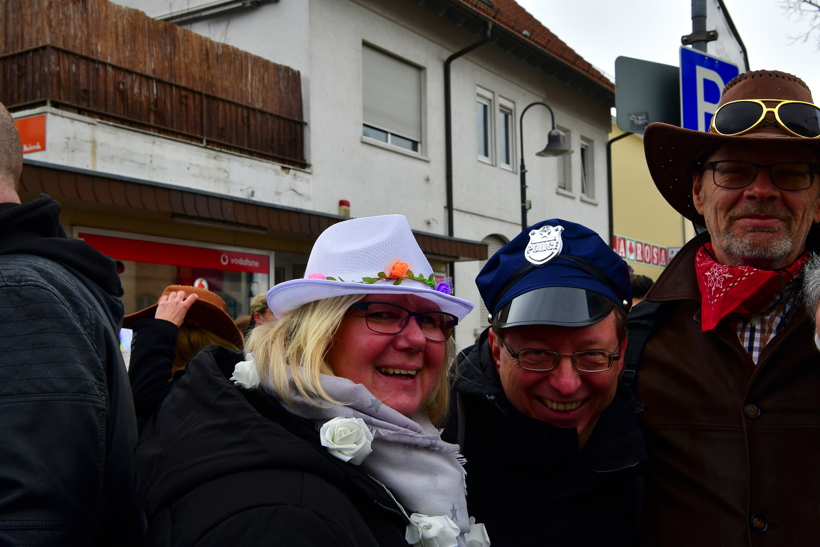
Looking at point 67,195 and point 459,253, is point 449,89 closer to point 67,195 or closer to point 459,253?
point 459,253

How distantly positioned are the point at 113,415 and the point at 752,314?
192cm

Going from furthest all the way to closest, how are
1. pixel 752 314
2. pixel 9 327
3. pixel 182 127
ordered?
pixel 182 127 → pixel 752 314 → pixel 9 327

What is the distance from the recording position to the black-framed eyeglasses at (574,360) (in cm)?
230

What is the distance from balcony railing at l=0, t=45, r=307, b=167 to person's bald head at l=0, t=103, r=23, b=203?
6.45m

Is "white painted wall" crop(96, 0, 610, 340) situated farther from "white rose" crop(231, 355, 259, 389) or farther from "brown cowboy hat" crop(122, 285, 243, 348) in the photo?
"white rose" crop(231, 355, 259, 389)

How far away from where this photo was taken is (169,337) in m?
3.68

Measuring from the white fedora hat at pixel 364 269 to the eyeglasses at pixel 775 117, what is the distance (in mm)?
1116

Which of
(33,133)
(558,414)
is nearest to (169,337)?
(558,414)

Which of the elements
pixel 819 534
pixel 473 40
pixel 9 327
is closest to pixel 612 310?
pixel 819 534

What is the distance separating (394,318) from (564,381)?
60 centimetres

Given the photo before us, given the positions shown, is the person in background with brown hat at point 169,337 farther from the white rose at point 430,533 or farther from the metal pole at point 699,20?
the metal pole at point 699,20

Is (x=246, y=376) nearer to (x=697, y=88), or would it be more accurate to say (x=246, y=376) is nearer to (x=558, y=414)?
(x=558, y=414)

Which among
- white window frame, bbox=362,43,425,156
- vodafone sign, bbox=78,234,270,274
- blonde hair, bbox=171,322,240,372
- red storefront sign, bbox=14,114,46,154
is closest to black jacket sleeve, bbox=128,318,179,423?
blonde hair, bbox=171,322,240,372

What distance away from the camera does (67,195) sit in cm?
704
